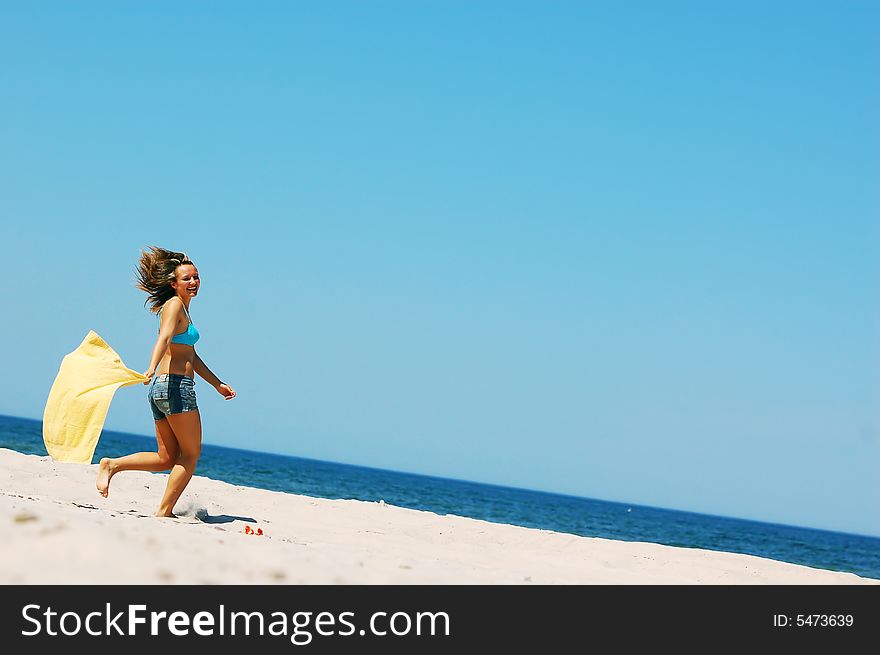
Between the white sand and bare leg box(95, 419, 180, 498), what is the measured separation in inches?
13.1

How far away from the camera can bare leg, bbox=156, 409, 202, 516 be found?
6137 millimetres

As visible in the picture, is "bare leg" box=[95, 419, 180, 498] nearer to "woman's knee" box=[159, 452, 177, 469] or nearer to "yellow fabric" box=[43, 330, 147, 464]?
"woman's knee" box=[159, 452, 177, 469]

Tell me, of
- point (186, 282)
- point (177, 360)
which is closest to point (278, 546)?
point (177, 360)

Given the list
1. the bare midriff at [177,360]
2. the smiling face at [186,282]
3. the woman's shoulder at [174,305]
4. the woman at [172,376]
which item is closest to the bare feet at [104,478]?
the woman at [172,376]

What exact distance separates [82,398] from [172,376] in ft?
2.65

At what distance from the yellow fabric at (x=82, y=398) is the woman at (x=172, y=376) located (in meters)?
0.25

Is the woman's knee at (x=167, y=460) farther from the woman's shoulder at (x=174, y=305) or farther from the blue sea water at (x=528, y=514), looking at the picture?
the blue sea water at (x=528, y=514)

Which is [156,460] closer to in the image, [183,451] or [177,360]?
[183,451]

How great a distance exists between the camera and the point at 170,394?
6086 mm

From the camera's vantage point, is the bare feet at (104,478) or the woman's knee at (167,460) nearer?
the bare feet at (104,478)

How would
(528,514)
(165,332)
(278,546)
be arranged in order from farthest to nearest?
(528,514), (165,332), (278,546)

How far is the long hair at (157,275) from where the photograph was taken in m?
6.34

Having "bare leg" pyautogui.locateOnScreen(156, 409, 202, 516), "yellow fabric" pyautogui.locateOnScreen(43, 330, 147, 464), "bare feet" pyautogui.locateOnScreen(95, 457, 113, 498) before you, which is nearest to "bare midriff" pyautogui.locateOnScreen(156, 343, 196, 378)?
"yellow fabric" pyautogui.locateOnScreen(43, 330, 147, 464)

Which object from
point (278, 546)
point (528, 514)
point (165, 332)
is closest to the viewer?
point (278, 546)
